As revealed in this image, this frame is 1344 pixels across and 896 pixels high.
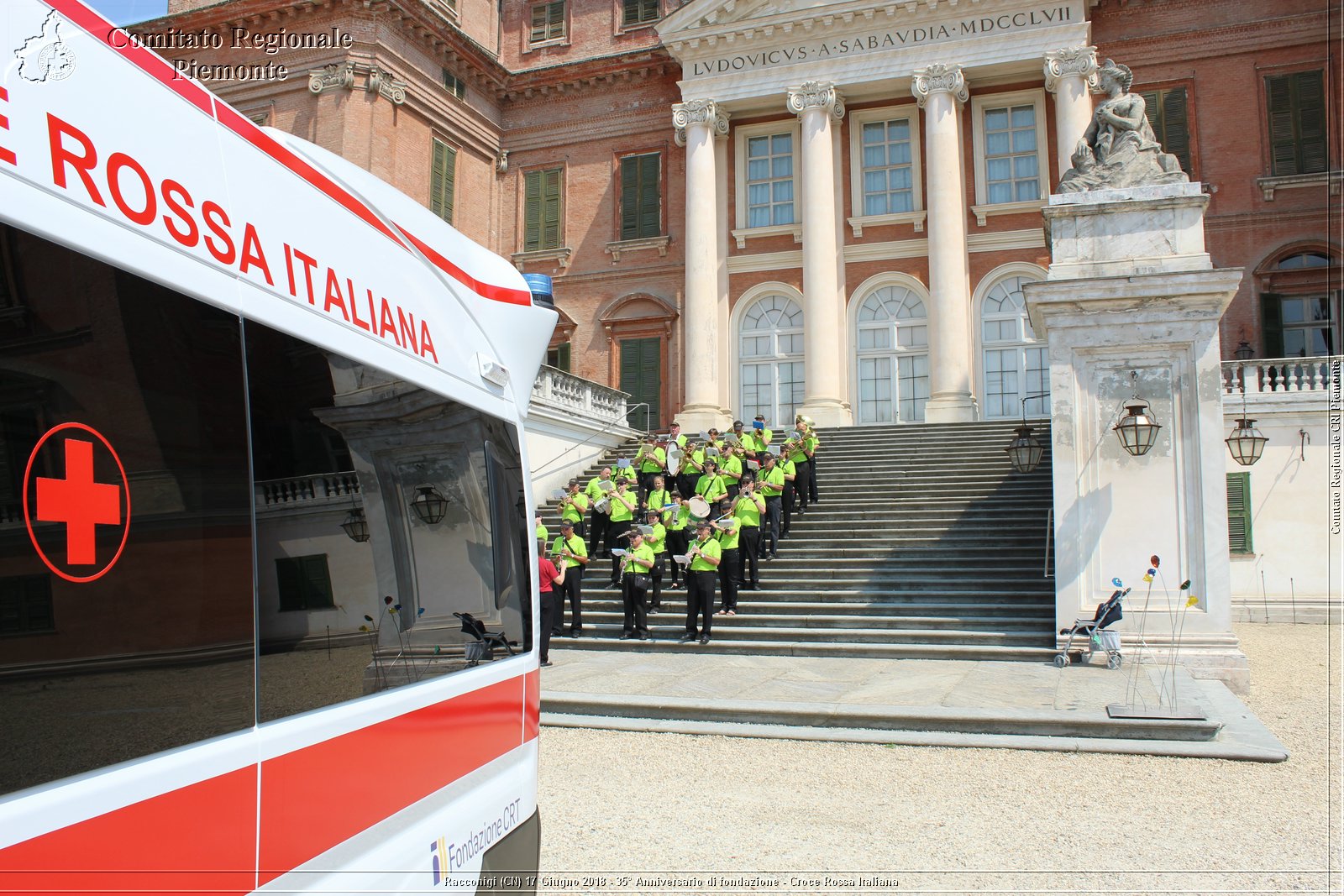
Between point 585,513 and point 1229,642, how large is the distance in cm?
1068

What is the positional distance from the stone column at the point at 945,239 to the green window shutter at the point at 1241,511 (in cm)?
657

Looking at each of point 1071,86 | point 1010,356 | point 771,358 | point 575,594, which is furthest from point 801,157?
point 575,594

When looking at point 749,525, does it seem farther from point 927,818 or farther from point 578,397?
point 578,397

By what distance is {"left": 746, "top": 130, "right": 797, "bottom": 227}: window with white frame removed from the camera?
28.0 m

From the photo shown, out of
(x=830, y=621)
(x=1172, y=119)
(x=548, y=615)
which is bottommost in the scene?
(x=830, y=621)

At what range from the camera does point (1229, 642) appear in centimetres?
1083

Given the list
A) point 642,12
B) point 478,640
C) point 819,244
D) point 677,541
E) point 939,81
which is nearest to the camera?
point 478,640

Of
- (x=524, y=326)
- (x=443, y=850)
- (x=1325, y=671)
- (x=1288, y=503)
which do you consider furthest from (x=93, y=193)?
(x=1288, y=503)

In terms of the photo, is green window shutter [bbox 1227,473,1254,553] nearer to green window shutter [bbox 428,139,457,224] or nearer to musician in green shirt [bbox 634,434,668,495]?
musician in green shirt [bbox 634,434,668,495]

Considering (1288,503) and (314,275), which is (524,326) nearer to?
(314,275)

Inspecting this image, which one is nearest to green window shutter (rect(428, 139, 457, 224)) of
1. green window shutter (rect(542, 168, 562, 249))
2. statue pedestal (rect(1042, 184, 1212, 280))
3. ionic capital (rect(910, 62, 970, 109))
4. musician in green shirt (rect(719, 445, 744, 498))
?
green window shutter (rect(542, 168, 562, 249))

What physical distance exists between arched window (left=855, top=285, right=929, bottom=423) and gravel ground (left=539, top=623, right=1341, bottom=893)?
18579 millimetres

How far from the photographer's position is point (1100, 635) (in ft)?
36.3

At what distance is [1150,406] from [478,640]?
9956 mm
